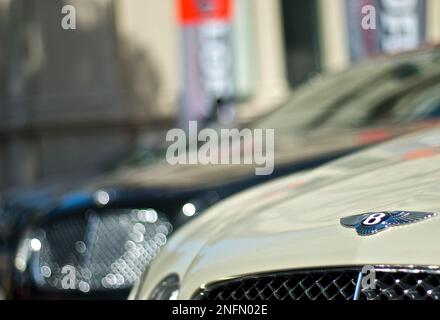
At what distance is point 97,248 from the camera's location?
546 centimetres

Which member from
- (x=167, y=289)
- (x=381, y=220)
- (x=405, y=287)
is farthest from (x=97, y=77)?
(x=405, y=287)

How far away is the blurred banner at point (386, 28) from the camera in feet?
34.1

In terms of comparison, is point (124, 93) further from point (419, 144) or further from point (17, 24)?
point (419, 144)

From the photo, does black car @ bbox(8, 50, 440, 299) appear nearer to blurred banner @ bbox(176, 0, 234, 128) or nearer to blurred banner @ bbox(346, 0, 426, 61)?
blurred banner @ bbox(176, 0, 234, 128)

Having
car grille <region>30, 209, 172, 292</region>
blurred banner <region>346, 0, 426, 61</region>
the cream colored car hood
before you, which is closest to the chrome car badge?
the cream colored car hood

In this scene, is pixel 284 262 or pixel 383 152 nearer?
pixel 284 262

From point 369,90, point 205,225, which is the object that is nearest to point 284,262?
point 205,225

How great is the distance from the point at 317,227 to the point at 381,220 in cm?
23

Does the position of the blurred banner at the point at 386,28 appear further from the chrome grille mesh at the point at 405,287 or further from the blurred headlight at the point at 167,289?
the chrome grille mesh at the point at 405,287

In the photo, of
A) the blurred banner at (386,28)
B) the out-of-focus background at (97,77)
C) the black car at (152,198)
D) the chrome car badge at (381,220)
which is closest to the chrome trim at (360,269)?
the chrome car badge at (381,220)

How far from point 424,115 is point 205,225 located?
1.98 m

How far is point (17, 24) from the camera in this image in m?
16.3

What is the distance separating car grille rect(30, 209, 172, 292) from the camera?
529 centimetres

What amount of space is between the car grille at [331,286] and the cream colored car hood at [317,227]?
24mm
